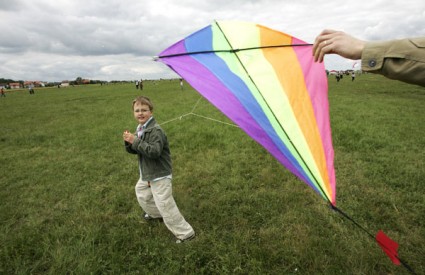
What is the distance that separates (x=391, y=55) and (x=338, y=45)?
1.15 feet

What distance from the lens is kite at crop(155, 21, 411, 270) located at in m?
2.00

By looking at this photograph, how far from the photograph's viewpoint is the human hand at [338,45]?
1.40m

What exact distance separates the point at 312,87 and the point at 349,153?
474 centimetres

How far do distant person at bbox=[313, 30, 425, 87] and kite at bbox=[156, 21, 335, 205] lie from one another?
0.74 metres

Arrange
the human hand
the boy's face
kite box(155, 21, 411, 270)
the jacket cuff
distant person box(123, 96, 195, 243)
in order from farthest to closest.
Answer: the boy's face, distant person box(123, 96, 195, 243), kite box(155, 21, 411, 270), the human hand, the jacket cuff

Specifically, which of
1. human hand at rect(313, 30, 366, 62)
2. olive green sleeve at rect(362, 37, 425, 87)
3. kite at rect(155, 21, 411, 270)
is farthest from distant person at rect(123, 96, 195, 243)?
olive green sleeve at rect(362, 37, 425, 87)

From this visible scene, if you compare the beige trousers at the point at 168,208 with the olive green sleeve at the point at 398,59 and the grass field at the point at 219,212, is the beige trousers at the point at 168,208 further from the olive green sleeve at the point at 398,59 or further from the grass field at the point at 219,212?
the olive green sleeve at the point at 398,59

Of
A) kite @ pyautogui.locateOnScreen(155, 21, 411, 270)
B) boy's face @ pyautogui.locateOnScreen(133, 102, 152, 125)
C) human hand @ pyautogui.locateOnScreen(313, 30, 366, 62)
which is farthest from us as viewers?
boy's face @ pyautogui.locateOnScreen(133, 102, 152, 125)

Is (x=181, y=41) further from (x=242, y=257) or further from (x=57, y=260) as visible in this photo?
(x=57, y=260)

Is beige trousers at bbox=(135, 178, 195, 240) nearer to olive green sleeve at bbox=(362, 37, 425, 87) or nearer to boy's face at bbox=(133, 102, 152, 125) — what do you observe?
boy's face at bbox=(133, 102, 152, 125)

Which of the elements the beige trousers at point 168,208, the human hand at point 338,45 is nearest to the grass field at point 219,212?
the beige trousers at point 168,208

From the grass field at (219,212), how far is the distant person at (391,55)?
2.01 meters

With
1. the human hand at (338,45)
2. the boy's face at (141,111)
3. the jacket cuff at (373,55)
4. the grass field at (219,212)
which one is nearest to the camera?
the jacket cuff at (373,55)

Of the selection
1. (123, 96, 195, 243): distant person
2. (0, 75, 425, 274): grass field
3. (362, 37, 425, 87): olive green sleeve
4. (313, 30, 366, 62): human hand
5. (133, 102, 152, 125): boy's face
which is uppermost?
(313, 30, 366, 62): human hand
